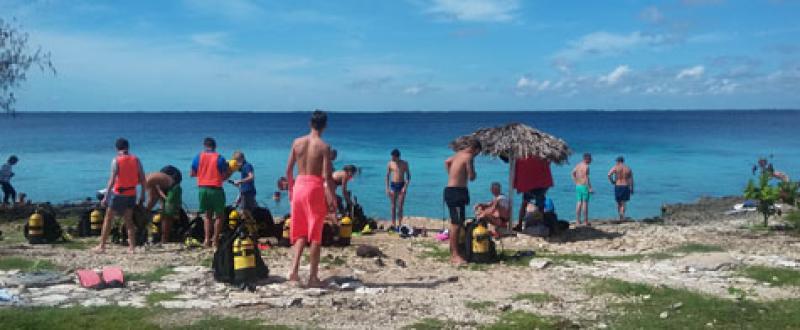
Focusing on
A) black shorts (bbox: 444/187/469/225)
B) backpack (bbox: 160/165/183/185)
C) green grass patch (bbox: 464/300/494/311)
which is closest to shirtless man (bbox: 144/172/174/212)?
backpack (bbox: 160/165/183/185)

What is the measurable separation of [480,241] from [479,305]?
247 cm

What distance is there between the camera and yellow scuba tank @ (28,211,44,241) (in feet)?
36.5

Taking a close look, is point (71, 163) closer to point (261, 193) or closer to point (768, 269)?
point (261, 193)

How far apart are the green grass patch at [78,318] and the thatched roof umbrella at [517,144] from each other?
706 cm

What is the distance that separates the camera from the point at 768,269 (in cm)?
898

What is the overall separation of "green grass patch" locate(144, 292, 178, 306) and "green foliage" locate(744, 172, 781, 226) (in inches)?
414

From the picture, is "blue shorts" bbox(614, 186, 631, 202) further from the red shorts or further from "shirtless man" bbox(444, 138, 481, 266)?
the red shorts

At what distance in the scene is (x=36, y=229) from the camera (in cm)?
1116

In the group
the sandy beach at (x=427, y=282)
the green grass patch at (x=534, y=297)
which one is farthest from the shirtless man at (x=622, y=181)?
the green grass patch at (x=534, y=297)

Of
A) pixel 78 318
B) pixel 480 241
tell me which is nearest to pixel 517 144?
pixel 480 241

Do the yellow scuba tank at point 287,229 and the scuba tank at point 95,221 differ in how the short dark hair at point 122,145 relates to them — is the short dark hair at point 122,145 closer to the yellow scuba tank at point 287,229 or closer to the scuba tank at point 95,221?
the yellow scuba tank at point 287,229

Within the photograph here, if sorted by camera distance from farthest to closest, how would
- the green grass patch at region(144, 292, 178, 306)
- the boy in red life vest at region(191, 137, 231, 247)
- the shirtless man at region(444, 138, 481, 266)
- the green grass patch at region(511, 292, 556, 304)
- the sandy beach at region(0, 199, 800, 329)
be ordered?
the boy in red life vest at region(191, 137, 231, 247) → the shirtless man at region(444, 138, 481, 266) → the green grass patch at region(511, 292, 556, 304) → the green grass patch at region(144, 292, 178, 306) → the sandy beach at region(0, 199, 800, 329)

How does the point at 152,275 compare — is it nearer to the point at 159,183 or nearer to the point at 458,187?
the point at 159,183

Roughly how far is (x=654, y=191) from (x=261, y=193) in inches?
630
